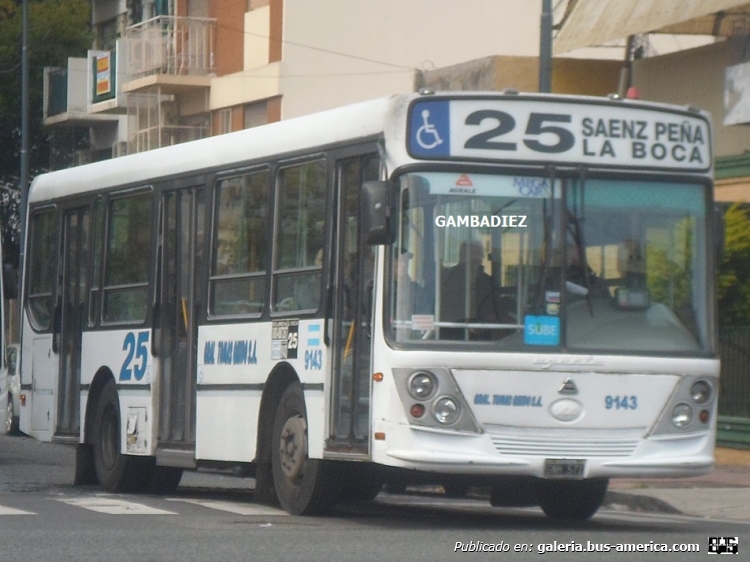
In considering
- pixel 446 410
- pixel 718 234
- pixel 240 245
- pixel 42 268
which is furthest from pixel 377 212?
pixel 42 268

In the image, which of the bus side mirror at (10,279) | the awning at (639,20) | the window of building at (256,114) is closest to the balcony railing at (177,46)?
the window of building at (256,114)

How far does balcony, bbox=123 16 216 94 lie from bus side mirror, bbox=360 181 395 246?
82.2ft

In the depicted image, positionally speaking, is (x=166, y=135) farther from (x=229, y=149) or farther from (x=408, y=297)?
(x=408, y=297)

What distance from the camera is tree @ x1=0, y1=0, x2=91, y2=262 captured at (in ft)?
143

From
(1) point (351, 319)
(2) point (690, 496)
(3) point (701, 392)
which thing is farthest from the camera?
(2) point (690, 496)

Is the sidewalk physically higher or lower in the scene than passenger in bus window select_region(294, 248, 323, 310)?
lower

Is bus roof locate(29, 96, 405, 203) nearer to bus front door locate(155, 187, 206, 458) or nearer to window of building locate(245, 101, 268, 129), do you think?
bus front door locate(155, 187, 206, 458)

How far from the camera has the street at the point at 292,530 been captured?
9773 millimetres

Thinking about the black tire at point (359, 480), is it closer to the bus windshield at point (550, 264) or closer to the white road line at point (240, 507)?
the white road line at point (240, 507)

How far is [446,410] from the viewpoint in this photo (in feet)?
36.3

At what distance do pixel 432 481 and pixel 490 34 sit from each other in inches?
913

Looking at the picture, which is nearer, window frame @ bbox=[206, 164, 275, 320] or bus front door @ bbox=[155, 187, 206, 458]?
window frame @ bbox=[206, 164, 275, 320]

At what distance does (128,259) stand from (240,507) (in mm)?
3082

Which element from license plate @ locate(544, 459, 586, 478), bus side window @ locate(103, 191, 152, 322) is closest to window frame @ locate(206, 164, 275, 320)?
bus side window @ locate(103, 191, 152, 322)
